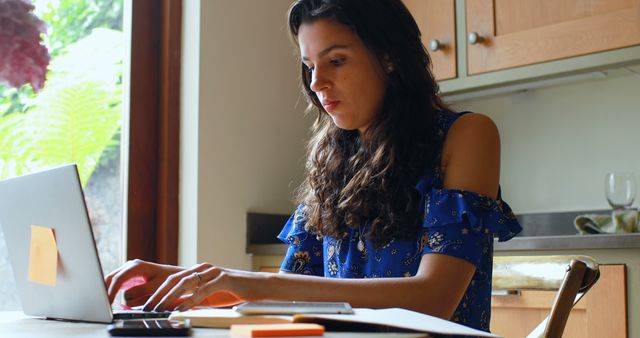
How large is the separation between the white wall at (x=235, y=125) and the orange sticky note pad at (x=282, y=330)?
164 centimetres

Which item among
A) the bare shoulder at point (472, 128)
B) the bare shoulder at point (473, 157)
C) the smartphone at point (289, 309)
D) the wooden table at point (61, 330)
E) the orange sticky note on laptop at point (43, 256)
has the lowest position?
the wooden table at point (61, 330)

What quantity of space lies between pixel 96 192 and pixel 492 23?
1.22 m

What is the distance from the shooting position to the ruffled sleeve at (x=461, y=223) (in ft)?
3.75

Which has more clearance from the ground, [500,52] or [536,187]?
[500,52]

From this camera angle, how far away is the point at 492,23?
7.41 ft

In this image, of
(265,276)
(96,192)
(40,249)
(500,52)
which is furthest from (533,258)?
(96,192)

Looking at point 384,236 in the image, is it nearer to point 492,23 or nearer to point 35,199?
point 35,199

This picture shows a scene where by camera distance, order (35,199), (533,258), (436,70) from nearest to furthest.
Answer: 1. (35,199)
2. (533,258)
3. (436,70)

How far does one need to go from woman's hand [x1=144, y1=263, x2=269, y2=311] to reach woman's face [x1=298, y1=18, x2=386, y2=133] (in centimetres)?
47

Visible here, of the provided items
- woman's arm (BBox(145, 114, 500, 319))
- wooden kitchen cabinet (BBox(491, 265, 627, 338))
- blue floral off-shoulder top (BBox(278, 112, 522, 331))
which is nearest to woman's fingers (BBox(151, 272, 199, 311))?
woman's arm (BBox(145, 114, 500, 319))

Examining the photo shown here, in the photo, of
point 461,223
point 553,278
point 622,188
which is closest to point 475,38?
point 622,188

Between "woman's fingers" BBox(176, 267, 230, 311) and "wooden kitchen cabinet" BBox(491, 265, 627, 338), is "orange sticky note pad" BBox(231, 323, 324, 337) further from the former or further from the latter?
"wooden kitchen cabinet" BBox(491, 265, 627, 338)

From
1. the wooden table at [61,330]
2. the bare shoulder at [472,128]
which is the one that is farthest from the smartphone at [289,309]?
the bare shoulder at [472,128]

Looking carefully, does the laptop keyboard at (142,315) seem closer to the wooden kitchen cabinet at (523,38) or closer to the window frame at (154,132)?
the wooden kitchen cabinet at (523,38)
